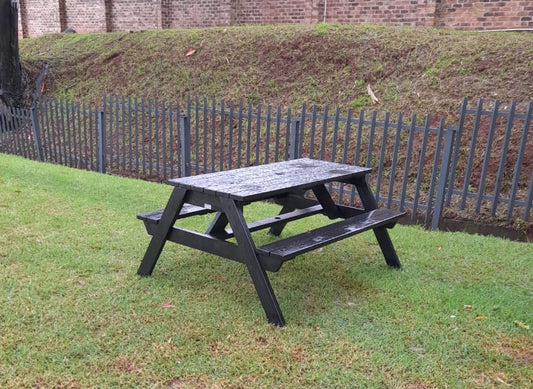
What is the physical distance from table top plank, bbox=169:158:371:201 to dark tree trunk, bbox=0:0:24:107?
9.49m

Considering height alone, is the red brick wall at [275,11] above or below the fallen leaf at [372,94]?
above

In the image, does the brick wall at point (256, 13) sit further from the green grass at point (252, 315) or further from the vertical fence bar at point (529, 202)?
the green grass at point (252, 315)

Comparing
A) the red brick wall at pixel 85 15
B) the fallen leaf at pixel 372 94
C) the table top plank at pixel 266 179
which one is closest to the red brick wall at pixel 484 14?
the fallen leaf at pixel 372 94

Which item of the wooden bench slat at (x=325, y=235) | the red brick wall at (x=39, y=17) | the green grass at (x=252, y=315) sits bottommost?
the green grass at (x=252, y=315)

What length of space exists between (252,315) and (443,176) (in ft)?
10.7

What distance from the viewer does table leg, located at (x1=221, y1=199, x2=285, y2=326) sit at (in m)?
3.06

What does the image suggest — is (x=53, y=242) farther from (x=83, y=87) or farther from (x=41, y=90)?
(x=41, y=90)

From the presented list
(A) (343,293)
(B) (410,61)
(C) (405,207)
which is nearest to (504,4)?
(B) (410,61)

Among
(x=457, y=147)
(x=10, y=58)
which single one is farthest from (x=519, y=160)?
(x=10, y=58)

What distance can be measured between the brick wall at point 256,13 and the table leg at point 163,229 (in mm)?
8220

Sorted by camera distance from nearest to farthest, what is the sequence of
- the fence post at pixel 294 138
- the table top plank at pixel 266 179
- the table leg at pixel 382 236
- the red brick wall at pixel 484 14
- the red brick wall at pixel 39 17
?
the table top plank at pixel 266 179, the table leg at pixel 382 236, the fence post at pixel 294 138, the red brick wall at pixel 484 14, the red brick wall at pixel 39 17

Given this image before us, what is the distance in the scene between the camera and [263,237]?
476 centimetres

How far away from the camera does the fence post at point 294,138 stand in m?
6.24

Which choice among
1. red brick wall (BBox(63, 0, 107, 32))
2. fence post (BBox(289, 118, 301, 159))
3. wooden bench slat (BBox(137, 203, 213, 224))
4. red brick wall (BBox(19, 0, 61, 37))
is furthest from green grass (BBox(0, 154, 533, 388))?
red brick wall (BBox(19, 0, 61, 37))
